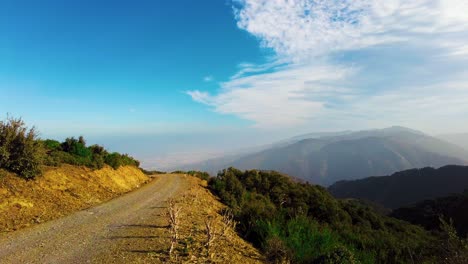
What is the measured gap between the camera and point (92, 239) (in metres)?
9.11

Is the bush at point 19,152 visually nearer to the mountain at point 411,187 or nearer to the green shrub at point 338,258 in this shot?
the green shrub at point 338,258

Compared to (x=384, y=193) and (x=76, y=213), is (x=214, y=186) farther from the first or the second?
(x=384, y=193)

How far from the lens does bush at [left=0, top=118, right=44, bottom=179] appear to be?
44.0 ft

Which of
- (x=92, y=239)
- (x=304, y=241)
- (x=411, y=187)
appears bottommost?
(x=411, y=187)

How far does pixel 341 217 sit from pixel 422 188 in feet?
520

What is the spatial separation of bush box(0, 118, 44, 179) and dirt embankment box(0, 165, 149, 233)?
1.55ft

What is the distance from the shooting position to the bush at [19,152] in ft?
44.0

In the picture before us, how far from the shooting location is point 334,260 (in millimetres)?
7625

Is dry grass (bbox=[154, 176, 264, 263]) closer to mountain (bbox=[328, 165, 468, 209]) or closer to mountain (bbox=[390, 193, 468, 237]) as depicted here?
mountain (bbox=[390, 193, 468, 237])

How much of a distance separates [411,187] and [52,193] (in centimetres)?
18857

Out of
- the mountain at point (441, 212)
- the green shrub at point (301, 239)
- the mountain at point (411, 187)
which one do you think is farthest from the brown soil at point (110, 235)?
the mountain at point (411, 187)

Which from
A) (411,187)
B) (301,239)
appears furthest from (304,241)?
(411,187)

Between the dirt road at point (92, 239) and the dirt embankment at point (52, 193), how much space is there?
0.92 m

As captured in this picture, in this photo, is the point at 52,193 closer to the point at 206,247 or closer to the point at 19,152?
the point at 19,152
